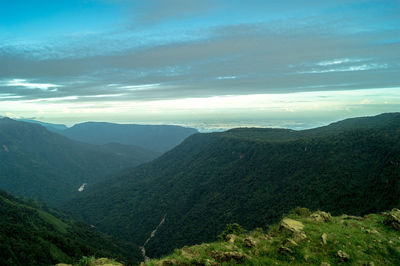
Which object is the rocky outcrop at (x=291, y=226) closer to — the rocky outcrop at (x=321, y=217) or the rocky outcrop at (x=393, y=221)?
the rocky outcrop at (x=321, y=217)

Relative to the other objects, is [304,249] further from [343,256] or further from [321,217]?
[321,217]

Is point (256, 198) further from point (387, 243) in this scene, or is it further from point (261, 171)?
point (387, 243)

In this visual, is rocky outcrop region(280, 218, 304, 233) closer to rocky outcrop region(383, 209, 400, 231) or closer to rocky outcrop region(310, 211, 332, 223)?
rocky outcrop region(310, 211, 332, 223)

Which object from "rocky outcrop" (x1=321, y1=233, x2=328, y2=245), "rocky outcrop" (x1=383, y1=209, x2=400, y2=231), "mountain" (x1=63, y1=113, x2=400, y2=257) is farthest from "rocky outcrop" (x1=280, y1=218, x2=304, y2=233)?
"mountain" (x1=63, y1=113, x2=400, y2=257)

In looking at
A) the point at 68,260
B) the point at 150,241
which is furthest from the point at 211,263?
the point at 150,241

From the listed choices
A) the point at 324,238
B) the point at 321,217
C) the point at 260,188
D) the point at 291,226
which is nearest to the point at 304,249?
the point at 324,238
